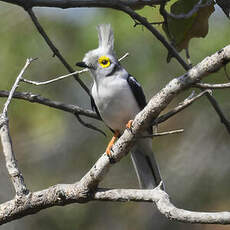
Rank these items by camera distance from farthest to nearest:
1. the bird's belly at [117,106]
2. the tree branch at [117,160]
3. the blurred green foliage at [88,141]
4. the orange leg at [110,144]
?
the blurred green foliage at [88,141] → the bird's belly at [117,106] → the orange leg at [110,144] → the tree branch at [117,160]

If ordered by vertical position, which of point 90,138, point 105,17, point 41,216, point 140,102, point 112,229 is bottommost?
point 112,229

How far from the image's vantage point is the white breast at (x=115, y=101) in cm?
501

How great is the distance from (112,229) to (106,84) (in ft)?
18.6

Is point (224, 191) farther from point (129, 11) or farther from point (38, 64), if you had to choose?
point (129, 11)

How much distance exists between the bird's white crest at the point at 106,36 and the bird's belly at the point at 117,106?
51 centimetres

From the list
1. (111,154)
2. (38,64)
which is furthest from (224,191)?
(111,154)

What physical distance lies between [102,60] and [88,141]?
16.5 ft

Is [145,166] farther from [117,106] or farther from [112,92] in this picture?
[112,92]

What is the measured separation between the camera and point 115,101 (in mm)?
5004

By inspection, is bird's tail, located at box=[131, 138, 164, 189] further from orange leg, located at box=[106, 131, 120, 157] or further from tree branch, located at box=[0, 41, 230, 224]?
tree branch, located at box=[0, 41, 230, 224]

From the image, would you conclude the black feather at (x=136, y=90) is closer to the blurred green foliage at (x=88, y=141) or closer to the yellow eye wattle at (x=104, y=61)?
the yellow eye wattle at (x=104, y=61)

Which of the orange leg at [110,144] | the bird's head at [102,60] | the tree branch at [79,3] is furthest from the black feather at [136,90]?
the tree branch at [79,3]

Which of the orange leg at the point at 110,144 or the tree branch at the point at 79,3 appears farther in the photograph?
the tree branch at the point at 79,3

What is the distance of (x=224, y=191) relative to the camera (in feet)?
31.3
